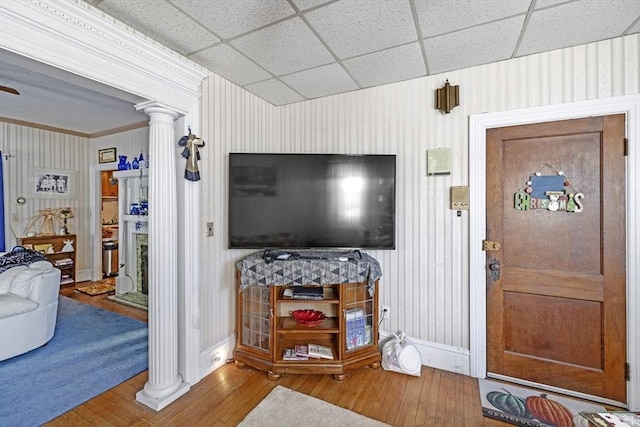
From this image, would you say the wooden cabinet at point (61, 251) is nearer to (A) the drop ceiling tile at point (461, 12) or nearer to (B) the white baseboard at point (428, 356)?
(B) the white baseboard at point (428, 356)

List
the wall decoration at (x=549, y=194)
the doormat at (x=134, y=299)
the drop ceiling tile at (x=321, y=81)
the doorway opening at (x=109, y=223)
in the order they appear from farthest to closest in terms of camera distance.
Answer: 1. the doorway opening at (x=109, y=223)
2. the doormat at (x=134, y=299)
3. the drop ceiling tile at (x=321, y=81)
4. the wall decoration at (x=549, y=194)

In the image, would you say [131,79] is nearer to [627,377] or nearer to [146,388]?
[146,388]

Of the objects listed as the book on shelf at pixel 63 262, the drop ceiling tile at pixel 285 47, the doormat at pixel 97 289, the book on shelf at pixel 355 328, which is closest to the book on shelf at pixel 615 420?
the book on shelf at pixel 355 328

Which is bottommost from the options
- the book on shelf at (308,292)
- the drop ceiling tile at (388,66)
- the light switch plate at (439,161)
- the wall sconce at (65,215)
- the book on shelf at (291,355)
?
the book on shelf at (291,355)

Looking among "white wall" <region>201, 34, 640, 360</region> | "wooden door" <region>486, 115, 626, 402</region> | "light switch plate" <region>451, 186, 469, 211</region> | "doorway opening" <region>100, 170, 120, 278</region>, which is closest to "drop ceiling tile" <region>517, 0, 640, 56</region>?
"white wall" <region>201, 34, 640, 360</region>

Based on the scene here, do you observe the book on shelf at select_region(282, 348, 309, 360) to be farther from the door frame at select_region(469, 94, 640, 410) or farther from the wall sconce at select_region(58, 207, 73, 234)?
the wall sconce at select_region(58, 207, 73, 234)

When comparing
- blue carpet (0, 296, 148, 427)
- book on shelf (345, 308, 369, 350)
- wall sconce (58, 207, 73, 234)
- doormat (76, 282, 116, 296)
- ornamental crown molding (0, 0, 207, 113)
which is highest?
ornamental crown molding (0, 0, 207, 113)

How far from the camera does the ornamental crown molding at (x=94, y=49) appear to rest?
4.33ft

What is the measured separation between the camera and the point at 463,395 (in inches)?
79.9

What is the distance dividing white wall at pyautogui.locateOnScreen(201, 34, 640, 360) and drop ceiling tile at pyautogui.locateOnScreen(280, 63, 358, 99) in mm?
140

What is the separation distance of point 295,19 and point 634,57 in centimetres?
217

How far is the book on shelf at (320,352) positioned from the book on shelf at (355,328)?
16 centimetres

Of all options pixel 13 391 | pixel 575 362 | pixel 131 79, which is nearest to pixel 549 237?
pixel 575 362

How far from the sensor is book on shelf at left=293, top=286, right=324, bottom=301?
7.34ft
